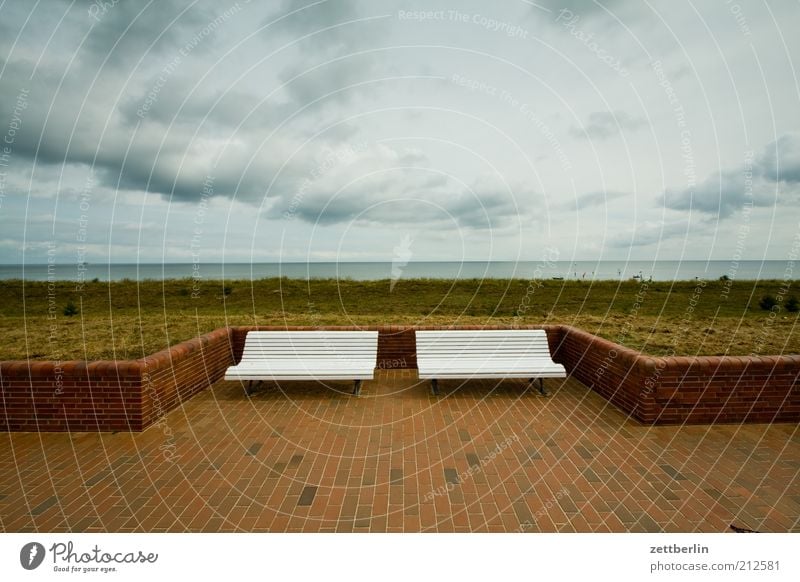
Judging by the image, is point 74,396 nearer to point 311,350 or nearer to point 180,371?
point 180,371

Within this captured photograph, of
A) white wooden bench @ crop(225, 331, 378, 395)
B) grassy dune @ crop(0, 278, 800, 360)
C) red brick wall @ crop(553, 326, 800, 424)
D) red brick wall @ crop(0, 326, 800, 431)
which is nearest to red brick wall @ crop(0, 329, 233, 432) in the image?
red brick wall @ crop(0, 326, 800, 431)

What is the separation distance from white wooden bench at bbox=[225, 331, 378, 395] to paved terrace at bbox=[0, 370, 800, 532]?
71 cm

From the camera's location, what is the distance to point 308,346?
650 cm

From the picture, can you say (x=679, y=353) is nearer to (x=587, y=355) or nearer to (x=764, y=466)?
(x=587, y=355)

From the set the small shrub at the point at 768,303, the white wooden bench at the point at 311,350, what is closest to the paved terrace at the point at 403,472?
the white wooden bench at the point at 311,350

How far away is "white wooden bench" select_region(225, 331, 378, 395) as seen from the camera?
6082 mm

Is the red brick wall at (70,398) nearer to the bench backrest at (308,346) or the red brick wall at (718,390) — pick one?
the bench backrest at (308,346)

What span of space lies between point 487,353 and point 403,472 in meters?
3.04

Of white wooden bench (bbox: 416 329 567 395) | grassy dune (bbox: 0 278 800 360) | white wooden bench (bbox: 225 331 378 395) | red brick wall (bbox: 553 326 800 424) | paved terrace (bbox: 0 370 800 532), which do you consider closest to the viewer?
paved terrace (bbox: 0 370 800 532)

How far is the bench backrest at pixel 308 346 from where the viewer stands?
21.2 feet

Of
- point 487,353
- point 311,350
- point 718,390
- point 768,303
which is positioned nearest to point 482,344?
point 487,353

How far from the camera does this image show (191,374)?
587 centimetres

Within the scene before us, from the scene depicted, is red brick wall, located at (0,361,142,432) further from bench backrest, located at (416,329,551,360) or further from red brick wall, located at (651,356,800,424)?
red brick wall, located at (651,356,800,424)
